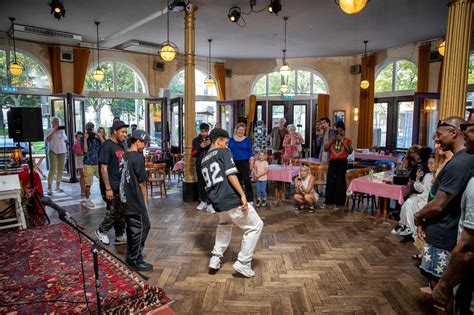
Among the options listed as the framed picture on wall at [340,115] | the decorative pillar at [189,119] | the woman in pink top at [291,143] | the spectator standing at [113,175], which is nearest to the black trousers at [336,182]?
the woman in pink top at [291,143]

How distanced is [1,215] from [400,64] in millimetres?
11457

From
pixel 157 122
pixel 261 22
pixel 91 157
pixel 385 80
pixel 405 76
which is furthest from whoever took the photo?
pixel 385 80

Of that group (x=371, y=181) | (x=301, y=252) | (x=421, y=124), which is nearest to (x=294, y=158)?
(x=371, y=181)

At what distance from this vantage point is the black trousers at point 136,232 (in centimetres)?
350

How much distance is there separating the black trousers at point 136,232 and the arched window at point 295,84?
33.5 feet

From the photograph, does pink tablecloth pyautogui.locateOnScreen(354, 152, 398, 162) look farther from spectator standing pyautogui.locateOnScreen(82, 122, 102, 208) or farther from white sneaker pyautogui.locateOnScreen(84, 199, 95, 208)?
white sneaker pyautogui.locateOnScreen(84, 199, 95, 208)

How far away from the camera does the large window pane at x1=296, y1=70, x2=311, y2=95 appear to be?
1271cm

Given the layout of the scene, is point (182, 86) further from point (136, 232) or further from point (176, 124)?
point (136, 232)

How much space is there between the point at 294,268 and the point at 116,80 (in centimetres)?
950

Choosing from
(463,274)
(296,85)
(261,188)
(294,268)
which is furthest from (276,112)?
(463,274)

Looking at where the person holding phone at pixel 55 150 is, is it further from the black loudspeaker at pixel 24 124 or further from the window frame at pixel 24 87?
the window frame at pixel 24 87

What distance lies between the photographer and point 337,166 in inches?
241

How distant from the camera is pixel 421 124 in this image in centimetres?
965

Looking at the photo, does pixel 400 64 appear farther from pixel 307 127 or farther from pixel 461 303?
pixel 461 303
